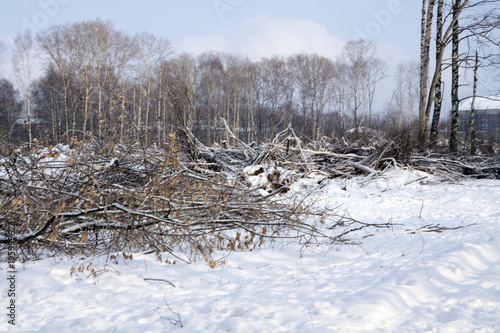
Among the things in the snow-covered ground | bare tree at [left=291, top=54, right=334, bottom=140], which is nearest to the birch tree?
the snow-covered ground

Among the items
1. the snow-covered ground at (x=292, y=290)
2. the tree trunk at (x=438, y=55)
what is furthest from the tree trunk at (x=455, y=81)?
the snow-covered ground at (x=292, y=290)

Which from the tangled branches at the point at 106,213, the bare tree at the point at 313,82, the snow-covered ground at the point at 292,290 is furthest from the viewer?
the bare tree at the point at 313,82

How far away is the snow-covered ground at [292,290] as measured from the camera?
7.69 ft

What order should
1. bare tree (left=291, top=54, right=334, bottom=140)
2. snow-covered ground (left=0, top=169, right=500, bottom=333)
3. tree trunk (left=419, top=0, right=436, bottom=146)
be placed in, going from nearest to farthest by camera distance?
snow-covered ground (left=0, top=169, right=500, bottom=333)
tree trunk (left=419, top=0, right=436, bottom=146)
bare tree (left=291, top=54, right=334, bottom=140)

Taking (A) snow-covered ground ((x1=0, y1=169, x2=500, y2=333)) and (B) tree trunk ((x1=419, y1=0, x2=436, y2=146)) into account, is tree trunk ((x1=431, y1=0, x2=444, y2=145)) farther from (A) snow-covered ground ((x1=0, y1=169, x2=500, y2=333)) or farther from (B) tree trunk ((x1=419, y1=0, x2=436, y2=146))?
(A) snow-covered ground ((x1=0, y1=169, x2=500, y2=333))

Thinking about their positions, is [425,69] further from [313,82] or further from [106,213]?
[313,82]

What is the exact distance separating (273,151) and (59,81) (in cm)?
2790

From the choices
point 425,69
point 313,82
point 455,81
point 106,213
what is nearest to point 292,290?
point 106,213

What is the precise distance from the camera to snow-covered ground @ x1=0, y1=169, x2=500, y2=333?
2344 mm

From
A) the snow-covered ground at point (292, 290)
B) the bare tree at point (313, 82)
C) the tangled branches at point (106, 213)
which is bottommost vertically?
the snow-covered ground at point (292, 290)

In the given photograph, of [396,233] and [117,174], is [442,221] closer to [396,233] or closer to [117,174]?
[396,233]

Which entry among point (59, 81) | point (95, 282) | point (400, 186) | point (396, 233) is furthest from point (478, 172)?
point (59, 81)

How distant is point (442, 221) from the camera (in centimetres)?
544

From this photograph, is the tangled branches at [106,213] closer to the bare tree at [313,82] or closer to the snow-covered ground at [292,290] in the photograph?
the snow-covered ground at [292,290]
